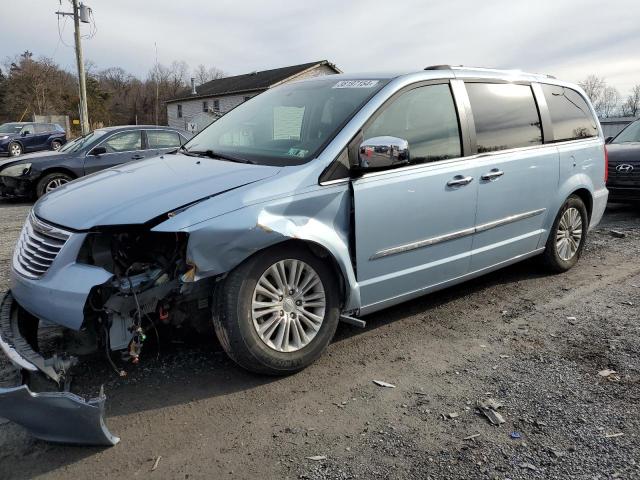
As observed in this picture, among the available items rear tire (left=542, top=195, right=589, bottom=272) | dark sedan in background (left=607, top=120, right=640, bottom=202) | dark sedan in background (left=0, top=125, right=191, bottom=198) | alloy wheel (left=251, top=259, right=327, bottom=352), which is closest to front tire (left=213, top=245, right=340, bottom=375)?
alloy wheel (left=251, top=259, right=327, bottom=352)

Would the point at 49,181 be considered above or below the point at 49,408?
above

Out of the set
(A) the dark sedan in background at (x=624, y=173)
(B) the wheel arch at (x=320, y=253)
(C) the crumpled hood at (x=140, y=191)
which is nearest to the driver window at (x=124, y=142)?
(C) the crumpled hood at (x=140, y=191)

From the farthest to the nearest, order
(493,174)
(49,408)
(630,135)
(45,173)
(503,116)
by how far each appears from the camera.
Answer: (45,173)
(630,135)
(503,116)
(493,174)
(49,408)

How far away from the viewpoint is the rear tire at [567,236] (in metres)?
5.01

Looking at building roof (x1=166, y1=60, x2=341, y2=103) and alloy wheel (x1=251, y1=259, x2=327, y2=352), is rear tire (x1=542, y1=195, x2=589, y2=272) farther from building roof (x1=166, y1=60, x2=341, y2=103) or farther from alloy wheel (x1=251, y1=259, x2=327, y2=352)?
building roof (x1=166, y1=60, x2=341, y2=103)

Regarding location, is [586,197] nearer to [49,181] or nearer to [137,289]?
[137,289]

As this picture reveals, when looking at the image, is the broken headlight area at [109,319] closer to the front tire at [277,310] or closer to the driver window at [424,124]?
the front tire at [277,310]

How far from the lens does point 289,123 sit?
3822 millimetres

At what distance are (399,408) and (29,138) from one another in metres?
26.8

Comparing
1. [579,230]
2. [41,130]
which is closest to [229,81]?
[41,130]

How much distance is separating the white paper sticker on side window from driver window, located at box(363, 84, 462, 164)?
0.77ft

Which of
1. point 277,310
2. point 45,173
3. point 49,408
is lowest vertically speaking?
point 49,408

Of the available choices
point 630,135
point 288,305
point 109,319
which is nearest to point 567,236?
point 288,305

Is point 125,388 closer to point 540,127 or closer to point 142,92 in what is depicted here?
point 540,127
